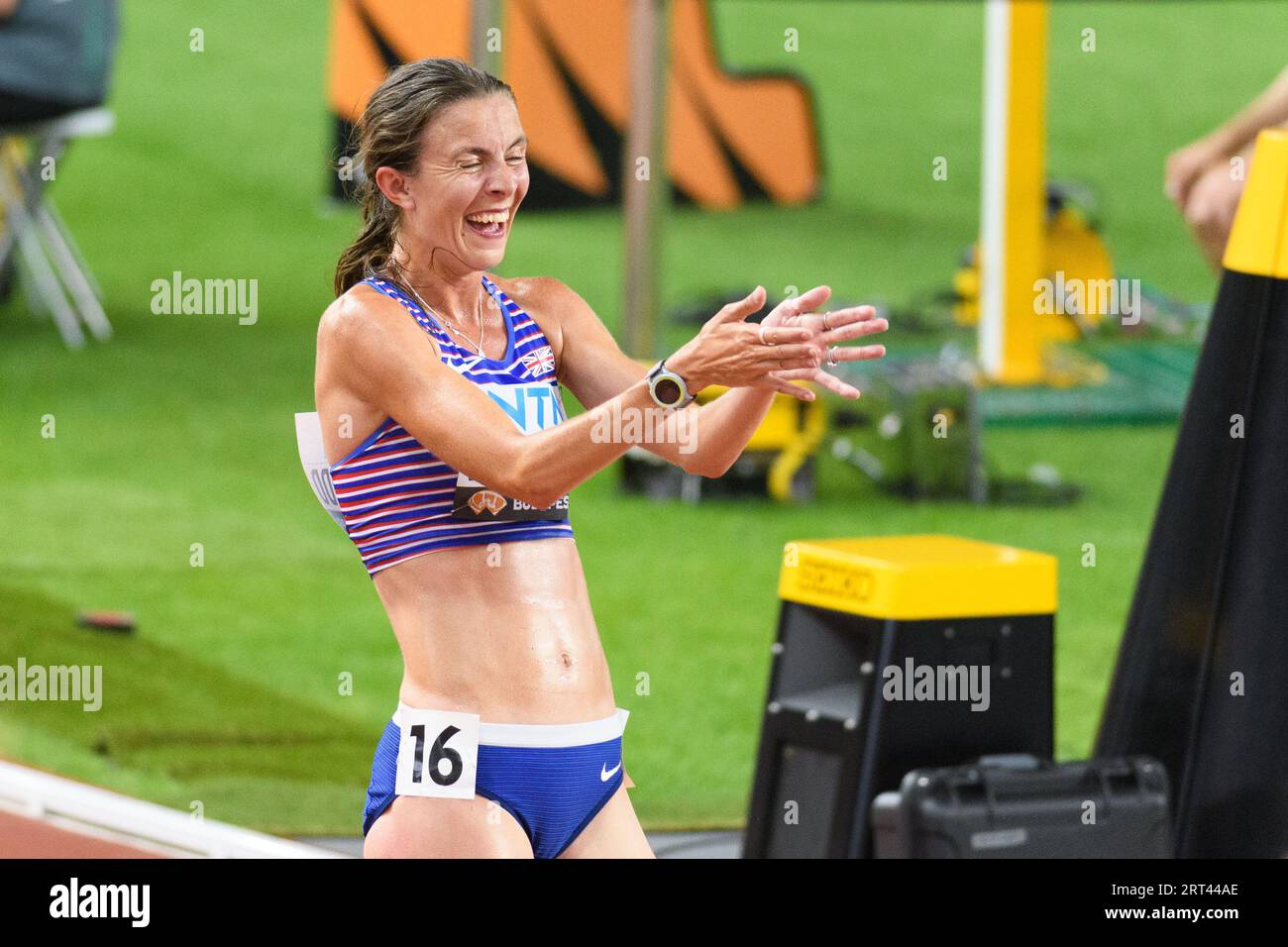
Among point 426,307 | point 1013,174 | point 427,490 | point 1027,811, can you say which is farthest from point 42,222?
point 427,490

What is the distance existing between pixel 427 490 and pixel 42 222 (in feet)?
37.1

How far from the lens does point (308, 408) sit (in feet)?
40.3

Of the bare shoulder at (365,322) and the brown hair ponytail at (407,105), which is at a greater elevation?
the brown hair ponytail at (407,105)

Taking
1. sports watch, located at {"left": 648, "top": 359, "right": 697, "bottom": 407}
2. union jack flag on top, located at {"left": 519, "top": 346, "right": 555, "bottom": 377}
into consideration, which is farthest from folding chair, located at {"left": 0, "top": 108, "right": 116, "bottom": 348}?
sports watch, located at {"left": 648, "top": 359, "right": 697, "bottom": 407}

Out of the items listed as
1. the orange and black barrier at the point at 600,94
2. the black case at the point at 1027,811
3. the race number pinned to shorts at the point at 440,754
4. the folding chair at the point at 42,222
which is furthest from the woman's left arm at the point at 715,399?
the orange and black barrier at the point at 600,94

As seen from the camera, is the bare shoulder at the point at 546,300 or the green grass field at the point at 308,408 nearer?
the bare shoulder at the point at 546,300

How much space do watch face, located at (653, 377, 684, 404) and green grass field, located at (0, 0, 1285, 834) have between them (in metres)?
3.45

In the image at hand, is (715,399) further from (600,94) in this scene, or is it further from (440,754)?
(600,94)

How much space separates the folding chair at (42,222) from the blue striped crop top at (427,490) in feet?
35.3

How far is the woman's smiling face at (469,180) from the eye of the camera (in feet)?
9.18

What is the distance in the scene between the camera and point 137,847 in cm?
449

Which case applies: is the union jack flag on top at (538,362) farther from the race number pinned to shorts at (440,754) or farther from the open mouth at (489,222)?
the race number pinned to shorts at (440,754)

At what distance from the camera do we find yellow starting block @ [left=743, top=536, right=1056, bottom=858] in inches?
167

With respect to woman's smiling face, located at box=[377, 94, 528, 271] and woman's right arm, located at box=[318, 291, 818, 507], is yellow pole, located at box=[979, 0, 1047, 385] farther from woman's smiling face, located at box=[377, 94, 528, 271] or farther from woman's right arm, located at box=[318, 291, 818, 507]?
woman's right arm, located at box=[318, 291, 818, 507]
